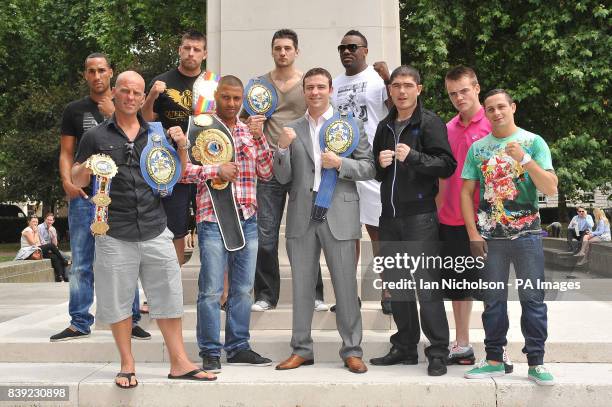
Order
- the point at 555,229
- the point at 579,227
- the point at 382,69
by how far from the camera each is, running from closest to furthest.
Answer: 1. the point at 382,69
2. the point at 579,227
3. the point at 555,229

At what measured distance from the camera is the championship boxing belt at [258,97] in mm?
5949

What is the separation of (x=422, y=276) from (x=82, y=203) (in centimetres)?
275

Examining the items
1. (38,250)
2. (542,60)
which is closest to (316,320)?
(38,250)

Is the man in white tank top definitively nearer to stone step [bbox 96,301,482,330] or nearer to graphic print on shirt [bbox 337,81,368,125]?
stone step [bbox 96,301,482,330]

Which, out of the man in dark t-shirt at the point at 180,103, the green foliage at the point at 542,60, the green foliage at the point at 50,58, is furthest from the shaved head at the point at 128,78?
the green foliage at the point at 50,58

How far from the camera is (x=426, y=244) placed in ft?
17.8

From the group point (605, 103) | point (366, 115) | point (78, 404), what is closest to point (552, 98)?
point (605, 103)

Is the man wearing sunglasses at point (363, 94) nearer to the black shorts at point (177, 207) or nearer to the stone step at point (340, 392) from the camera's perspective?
the stone step at point (340, 392)

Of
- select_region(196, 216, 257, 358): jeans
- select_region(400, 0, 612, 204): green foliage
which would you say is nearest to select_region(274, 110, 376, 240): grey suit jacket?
select_region(196, 216, 257, 358): jeans

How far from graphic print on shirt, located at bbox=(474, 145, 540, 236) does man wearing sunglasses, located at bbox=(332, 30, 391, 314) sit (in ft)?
4.87

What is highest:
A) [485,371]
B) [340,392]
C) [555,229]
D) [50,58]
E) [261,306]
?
[50,58]

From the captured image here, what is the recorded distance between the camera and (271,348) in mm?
6008

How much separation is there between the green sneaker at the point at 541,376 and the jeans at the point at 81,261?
3.48 meters

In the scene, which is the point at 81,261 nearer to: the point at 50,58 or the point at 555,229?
the point at 555,229
